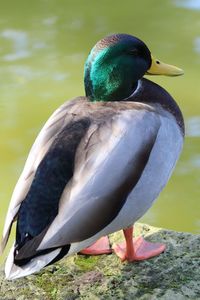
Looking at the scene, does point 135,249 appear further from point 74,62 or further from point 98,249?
point 74,62

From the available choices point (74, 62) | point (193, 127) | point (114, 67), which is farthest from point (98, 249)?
point (74, 62)

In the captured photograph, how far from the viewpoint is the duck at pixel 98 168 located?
2.26 m

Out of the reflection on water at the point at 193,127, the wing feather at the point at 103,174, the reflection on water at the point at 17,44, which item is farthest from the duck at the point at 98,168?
the reflection on water at the point at 17,44

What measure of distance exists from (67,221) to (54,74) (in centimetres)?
325

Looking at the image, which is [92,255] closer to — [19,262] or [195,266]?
[195,266]

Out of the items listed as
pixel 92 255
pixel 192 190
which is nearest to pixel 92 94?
pixel 92 255

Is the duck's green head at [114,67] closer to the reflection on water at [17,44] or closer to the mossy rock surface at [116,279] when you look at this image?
the mossy rock surface at [116,279]

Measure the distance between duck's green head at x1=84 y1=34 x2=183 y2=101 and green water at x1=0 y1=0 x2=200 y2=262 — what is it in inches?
42.0

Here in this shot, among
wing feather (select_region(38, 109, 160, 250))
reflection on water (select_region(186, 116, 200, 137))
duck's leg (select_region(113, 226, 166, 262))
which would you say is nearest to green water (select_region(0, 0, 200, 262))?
reflection on water (select_region(186, 116, 200, 137))

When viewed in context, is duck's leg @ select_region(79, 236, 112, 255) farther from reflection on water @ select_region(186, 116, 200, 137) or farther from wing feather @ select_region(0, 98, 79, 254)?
reflection on water @ select_region(186, 116, 200, 137)

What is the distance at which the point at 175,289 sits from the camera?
2.48 m

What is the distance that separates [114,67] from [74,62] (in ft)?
9.36

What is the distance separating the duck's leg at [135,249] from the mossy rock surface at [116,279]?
24 millimetres

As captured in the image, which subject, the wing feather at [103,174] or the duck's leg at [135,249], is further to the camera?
the duck's leg at [135,249]
